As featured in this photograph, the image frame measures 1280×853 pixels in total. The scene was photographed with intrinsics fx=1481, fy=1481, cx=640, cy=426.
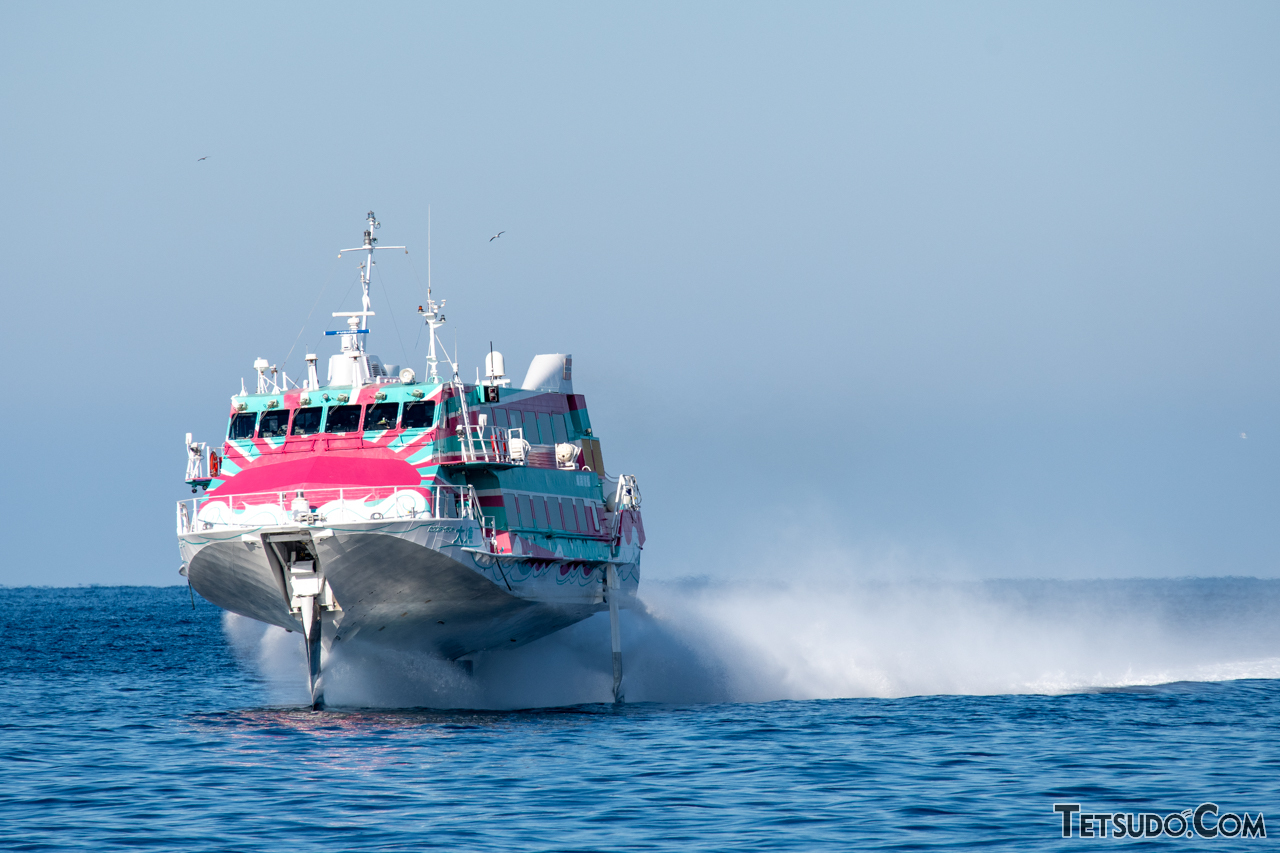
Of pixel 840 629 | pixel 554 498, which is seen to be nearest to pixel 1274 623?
pixel 840 629

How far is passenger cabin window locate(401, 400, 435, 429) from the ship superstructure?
0.11ft

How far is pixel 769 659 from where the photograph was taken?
41.2 meters

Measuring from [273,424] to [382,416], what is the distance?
2.77 meters

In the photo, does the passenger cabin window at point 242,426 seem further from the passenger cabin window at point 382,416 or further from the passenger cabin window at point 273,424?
the passenger cabin window at point 382,416

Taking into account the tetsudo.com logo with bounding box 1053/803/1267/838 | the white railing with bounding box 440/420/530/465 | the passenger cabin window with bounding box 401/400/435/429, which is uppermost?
the passenger cabin window with bounding box 401/400/435/429

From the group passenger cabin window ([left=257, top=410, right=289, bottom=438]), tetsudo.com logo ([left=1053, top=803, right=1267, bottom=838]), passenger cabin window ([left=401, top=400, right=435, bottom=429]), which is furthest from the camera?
passenger cabin window ([left=257, top=410, right=289, bottom=438])

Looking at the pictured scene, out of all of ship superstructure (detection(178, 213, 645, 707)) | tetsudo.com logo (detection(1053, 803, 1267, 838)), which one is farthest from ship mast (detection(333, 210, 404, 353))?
tetsudo.com logo (detection(1053, 803, 1267, 838))

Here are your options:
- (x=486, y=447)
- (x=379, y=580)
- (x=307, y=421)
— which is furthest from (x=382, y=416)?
(x=379, y=580)

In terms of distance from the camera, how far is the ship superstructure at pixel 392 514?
31.3 metres

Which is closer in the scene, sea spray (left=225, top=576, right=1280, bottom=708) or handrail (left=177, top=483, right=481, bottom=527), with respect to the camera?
handrail (left=177, top=483, right=481, bottom=527)

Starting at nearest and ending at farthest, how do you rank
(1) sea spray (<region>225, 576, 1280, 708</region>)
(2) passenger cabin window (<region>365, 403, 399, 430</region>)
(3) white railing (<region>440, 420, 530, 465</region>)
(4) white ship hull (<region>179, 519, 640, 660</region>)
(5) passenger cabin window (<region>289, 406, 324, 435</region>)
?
(4) white ship hull (<region>179, 519, 640, 660</region>) → (3) white railing (<region>440, 420, 530, 465</region>) → (2) passenger cabin window (<region>365, 403, 399, 430</region>) → (5) passenger cabin window (<region>289, 406, 324, 435</region>) → (1) sea spray (<region>225, 576, 1280, 708</region>)

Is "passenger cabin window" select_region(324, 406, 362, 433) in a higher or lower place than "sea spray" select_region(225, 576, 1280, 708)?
higher

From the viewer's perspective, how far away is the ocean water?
21578 millimetres

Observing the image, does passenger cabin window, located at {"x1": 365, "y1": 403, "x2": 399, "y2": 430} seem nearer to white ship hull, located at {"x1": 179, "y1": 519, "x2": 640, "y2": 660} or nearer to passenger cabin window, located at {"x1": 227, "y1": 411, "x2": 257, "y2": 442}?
passenger cabin window, located at {"x1": 227, "y1": 411, "x2": 257, "y2": 442}
